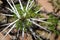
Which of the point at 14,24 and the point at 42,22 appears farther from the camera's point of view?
the point at 42,22

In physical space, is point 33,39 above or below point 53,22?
below

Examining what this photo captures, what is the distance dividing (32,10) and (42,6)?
109 millimetres

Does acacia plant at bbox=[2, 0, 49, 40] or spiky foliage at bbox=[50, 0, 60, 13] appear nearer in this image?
acacia plant at bbox=[2, 0, 49, 40]

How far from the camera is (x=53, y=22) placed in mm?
1675

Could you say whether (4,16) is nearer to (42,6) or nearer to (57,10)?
(42,6)

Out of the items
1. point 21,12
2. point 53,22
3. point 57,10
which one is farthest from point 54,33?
point 21,12

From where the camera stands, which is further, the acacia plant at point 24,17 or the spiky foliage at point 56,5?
the spiky foliage at point 56,5

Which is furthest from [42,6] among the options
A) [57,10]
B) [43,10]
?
[57,10]

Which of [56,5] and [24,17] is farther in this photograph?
[56,5]

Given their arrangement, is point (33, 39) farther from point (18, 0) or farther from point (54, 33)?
point (18, 0)

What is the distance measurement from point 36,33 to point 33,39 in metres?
0.06

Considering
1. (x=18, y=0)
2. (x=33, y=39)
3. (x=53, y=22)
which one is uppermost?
(x=18, y=0)

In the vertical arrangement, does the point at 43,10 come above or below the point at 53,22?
above

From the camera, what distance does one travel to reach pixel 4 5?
5.59ft
